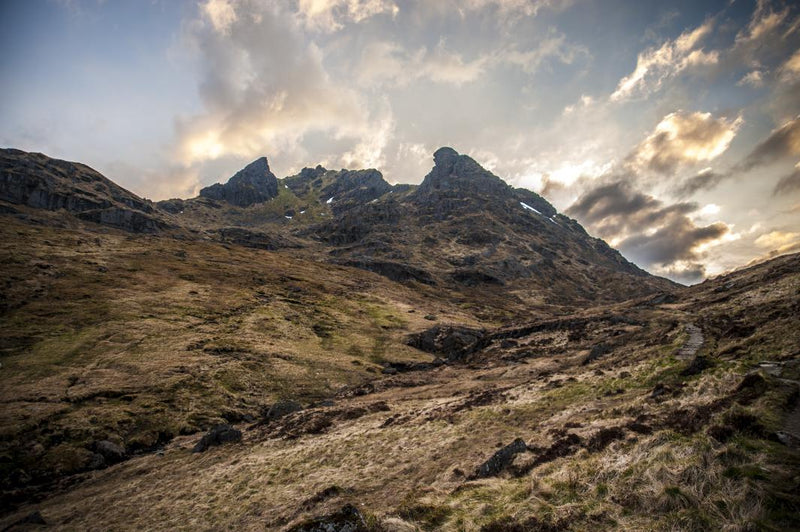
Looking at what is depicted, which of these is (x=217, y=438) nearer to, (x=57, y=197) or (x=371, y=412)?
(x=371, y=412)

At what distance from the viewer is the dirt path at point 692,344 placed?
99.5 feet

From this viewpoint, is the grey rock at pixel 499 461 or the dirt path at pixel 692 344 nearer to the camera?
the grey rock at pixel 499 461

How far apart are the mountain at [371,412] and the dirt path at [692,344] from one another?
0.39 metres

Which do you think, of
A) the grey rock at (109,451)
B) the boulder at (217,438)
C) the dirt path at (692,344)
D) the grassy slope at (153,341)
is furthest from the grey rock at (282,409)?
the dirt path at (692,344)

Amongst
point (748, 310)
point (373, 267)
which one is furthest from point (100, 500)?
point (373, 267)

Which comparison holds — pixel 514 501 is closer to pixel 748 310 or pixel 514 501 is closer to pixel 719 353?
pixel 719 353

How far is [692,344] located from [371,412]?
107 feet

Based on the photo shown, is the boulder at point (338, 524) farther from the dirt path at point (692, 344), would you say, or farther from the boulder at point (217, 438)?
the dirt path at point (692, 344)

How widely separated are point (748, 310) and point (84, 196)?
9539 inches

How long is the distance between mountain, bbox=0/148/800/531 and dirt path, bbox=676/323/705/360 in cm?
39

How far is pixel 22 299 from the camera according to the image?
6744 centimetres

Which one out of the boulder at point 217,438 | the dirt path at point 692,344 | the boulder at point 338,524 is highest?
the dirt path at point 692,344

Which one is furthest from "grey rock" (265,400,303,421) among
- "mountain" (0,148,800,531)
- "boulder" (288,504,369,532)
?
"boulder" (288,504,369,532)

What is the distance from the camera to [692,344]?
111ft
